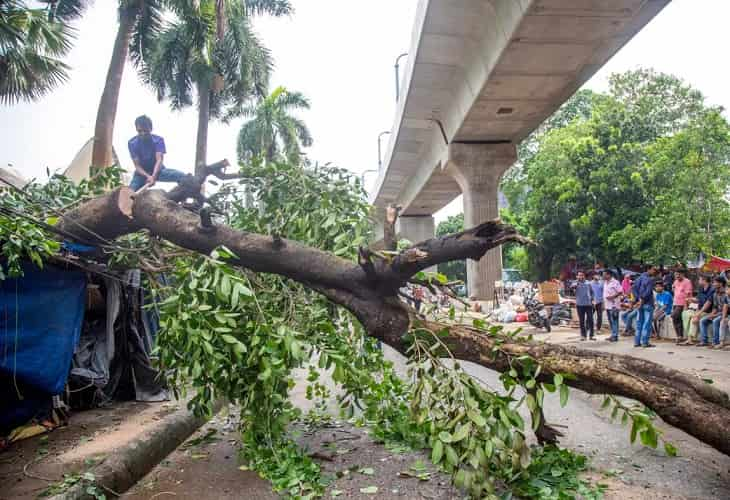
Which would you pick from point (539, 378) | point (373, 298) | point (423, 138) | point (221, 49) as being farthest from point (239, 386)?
point (221, 49)

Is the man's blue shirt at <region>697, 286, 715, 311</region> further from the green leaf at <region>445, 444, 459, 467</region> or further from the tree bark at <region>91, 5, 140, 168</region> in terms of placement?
the tree bark at <region>91, 5, 140, 168</region>

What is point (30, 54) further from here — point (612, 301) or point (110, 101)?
point (612, 301)

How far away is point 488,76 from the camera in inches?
392

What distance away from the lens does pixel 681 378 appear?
320 cm

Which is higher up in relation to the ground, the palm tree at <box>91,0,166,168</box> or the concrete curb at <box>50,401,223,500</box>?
the palm tree at <box>91,0,166,168</box>

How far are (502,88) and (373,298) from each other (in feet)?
27.2

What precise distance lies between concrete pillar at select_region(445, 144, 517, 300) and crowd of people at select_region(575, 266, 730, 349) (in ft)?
12.8

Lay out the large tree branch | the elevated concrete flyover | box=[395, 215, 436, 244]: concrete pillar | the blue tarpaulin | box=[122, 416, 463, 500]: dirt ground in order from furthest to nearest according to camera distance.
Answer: box=[395, 215, 436, 244]: concrete pillar → the elevated concrete flyover → the blue tarpaulin → box=[122, 416, 463, 500]: dirt ground → the large tree branch

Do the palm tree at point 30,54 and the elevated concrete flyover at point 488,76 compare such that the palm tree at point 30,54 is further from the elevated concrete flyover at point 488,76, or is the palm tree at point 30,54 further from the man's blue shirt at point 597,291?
the man's blue shirt at point 597,291

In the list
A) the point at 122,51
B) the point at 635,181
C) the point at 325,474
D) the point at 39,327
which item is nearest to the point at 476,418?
the point at 325,474

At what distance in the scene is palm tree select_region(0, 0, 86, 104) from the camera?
10.6m

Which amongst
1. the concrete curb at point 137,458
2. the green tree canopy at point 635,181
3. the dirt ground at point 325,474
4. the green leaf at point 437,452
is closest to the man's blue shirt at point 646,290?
the dirt ground at point 325,474

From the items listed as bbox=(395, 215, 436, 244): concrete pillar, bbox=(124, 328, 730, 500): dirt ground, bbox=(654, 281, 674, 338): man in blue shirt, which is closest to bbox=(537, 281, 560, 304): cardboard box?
bbox=(654, 281, 674, 338): man in blue shirt

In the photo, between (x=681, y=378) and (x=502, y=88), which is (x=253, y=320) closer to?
(x=681, y=378)
